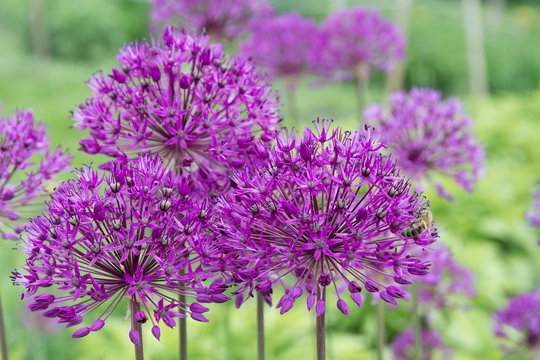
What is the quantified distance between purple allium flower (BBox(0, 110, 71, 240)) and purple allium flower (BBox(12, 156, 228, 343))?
459 mm

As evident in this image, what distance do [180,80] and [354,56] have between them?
2.93m

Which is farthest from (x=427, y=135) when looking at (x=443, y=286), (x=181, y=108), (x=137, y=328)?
(x=137, y=328)

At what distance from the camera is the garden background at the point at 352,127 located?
4348 millimetres

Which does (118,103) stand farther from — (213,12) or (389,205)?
(213,12)

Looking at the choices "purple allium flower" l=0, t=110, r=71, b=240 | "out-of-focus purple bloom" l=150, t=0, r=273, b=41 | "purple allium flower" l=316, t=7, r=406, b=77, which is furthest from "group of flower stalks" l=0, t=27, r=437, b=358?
"purple allium flower" l=316, t=7, r=406, b=77

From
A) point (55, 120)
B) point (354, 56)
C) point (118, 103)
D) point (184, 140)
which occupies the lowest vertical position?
point (184, 140)

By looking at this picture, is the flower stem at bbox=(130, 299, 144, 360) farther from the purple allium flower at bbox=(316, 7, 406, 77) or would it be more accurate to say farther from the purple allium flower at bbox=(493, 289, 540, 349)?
the purple allium flower at bbox=(316, 7, 406, 77)

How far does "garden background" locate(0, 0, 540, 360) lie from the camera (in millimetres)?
4348

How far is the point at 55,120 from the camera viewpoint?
33.2ft

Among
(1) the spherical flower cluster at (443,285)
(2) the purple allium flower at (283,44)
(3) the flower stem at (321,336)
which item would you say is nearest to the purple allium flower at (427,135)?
(1) the spherical flower cluster at (443,285)

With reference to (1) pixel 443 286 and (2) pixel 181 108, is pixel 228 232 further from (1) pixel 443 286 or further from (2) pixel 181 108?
(1) pixel 443 286

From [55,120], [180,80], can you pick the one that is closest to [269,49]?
[180,80]

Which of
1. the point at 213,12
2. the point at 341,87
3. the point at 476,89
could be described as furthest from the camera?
the point at 341,87

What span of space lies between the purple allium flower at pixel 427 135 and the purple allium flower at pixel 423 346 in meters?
1.39
